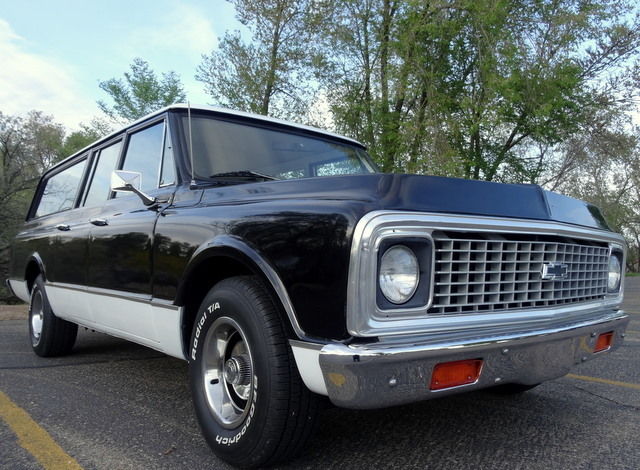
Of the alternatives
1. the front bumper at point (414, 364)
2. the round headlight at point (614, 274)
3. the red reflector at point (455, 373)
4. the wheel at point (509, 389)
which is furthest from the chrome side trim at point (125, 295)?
the round headlight at point (614, 274)

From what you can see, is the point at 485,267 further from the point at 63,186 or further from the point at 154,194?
the point at 63,186

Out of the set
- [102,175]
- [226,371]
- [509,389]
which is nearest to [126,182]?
[226,371]

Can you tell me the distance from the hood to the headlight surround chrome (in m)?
0.57

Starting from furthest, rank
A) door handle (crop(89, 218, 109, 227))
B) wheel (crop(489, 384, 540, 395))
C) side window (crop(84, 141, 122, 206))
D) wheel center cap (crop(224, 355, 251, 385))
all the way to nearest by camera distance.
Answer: side window (crop(84, 141, 122, 206)) → door handle (crop(89, 218, 109, 227)) → wheel (crop(489, 384, 540, 395)) → wheel center cap (crop(224, 355, 251, 385))

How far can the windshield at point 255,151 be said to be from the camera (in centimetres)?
314

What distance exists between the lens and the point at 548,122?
14406mm

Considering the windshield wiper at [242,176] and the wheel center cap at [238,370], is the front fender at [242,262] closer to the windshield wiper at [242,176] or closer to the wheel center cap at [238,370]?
the wheel center cap at [238,370]

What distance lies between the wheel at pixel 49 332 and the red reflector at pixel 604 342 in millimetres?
4105

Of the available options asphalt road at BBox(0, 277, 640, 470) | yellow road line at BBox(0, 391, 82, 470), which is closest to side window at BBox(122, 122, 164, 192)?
asphalt road at BBox(0, 277, 640, 470)

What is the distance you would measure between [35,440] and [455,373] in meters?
2.11

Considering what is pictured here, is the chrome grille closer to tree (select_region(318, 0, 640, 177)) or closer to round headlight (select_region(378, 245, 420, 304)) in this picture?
round headlight (select_region(378, 245, 420, 304))

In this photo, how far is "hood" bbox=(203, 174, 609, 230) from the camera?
78.5 inches

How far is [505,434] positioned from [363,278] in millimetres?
1485

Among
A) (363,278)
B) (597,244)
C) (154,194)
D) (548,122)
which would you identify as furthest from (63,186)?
(548,122)
